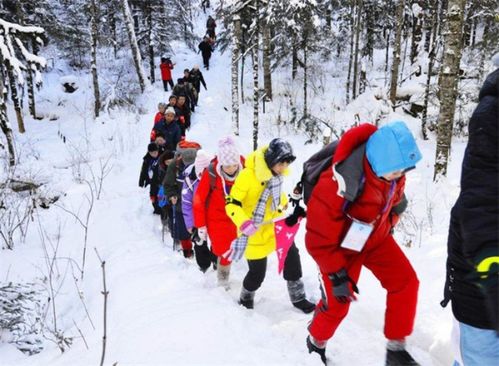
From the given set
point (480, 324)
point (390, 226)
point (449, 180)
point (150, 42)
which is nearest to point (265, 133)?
point (449, 180)

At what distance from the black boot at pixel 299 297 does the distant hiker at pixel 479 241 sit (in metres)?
2.25

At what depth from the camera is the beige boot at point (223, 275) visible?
476 cm

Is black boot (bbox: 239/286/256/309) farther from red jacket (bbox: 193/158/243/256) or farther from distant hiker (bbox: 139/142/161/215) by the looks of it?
distant hiker (bbox: 139/142/161/215)

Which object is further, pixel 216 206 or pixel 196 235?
pixel 196 235

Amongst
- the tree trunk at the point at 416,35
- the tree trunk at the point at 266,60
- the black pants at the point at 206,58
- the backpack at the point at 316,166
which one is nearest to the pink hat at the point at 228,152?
the backpack at the point at 316,166

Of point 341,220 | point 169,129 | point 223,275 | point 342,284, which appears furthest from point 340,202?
point 169,129

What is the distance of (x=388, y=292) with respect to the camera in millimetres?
2951

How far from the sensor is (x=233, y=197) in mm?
3926

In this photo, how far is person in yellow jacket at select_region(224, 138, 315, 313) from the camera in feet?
12.4

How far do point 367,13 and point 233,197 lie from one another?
2279cm

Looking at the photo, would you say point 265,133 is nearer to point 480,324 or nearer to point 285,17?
point 285,17

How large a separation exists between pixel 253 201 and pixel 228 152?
2.01 feet

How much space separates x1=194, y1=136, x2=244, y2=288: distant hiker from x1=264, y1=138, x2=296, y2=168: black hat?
2.40 ft

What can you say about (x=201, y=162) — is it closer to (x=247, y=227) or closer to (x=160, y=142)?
(x=247, y=227)
